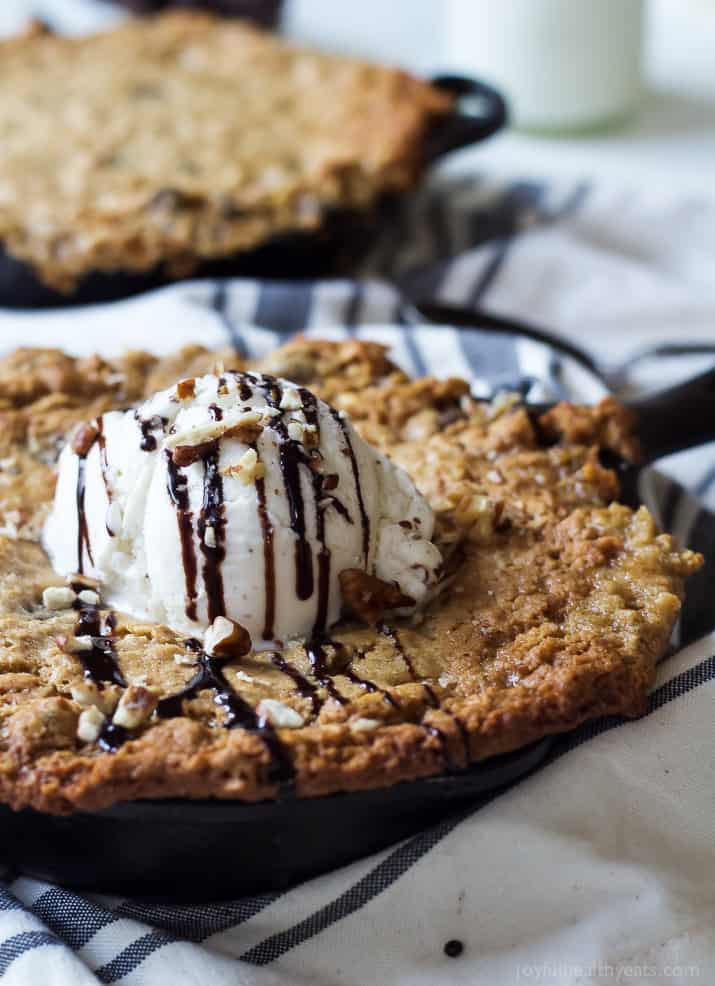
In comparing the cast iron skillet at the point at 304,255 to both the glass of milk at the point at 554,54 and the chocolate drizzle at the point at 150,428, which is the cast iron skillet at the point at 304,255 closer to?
the glass of milk at the point at 554,54

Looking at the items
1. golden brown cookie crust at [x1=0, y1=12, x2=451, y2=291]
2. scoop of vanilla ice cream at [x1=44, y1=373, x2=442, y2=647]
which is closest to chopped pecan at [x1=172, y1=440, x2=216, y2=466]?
scoop of vanilla ice cream at [x1=44, y1=373, x2=442, y2=647]

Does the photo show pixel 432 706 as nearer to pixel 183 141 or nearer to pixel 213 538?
pixel 213 538

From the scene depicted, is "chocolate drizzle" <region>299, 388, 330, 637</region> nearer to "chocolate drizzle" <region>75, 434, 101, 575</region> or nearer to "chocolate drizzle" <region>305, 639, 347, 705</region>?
"chocolate drizzle" <region>305, 639, 347, 705</region>

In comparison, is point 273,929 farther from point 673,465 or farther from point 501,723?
point 673,465

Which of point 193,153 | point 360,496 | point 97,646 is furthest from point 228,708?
point 193,153

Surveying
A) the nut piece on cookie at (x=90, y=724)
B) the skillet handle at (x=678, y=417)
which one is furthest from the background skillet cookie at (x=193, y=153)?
the nut piece on cookie at (x=90, y=724)

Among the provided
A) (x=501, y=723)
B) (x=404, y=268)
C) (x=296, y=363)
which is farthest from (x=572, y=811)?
(x=404, y=268)
